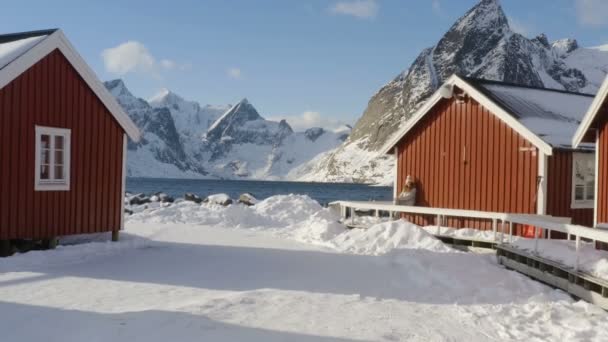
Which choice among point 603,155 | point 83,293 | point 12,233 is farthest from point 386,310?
point 12,233

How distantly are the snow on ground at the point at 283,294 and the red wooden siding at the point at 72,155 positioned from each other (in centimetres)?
76

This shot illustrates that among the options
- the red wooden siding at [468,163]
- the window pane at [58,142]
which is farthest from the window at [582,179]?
the window pane at [58,142]

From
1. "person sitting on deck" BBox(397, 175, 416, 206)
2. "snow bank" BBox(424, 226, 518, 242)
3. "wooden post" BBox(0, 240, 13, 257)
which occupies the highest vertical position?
"person sitting on deck" BBox(397, 175, 416, 206)

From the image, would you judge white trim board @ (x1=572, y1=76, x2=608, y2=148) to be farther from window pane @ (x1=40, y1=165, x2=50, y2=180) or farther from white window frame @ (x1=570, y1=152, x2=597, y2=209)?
window pane @ (x1=40, y1=165, x2=50, y2=180)

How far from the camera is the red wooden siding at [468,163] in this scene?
52.7 feet

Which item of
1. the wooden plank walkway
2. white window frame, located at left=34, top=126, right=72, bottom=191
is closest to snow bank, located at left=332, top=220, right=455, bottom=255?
the wooden plank walkway

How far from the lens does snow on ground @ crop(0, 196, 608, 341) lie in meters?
7.48

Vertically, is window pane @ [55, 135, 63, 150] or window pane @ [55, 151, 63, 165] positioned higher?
window pane @ [55, 135, 63, 150]

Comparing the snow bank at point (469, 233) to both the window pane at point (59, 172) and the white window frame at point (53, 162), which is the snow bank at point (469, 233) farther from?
the window pane at point (59, 172)

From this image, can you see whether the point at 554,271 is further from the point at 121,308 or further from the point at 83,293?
the point at 83,293

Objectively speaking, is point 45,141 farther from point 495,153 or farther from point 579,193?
point 579,193

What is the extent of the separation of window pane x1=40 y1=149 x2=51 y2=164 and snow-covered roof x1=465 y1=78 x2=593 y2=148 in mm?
11525

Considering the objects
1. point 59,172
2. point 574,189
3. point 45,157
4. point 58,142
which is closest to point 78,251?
point 59,172

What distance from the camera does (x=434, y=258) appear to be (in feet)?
40.6
